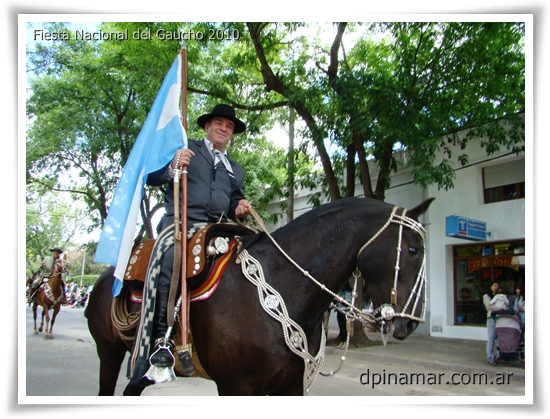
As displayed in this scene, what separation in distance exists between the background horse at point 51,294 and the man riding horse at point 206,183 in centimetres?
1049

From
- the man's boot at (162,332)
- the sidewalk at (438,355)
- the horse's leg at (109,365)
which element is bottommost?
the sidewalk at (438,355)

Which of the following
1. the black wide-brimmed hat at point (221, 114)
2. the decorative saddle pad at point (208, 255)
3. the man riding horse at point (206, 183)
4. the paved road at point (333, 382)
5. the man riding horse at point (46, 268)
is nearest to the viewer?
the decorative saddle pad at point (208, 255)

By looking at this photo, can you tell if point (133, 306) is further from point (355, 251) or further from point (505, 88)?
point (505, 88)

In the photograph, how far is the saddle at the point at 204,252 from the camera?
313 cm

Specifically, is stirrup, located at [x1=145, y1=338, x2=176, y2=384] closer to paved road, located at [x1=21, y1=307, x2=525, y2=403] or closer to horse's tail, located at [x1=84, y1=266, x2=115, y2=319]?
horse's tail, located at [x1=84, y1=266, x2=115, y2=319]

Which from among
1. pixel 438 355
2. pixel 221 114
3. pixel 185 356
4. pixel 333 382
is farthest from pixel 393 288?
pixel 438 355

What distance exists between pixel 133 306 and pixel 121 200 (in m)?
0.89

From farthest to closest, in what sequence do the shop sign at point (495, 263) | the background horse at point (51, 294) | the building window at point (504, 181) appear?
the background horse at point (51, 294), the shop sign at point (495, 263), the building window at point (504, 181)

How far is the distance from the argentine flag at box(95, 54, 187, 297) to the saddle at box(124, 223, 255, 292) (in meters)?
0.14

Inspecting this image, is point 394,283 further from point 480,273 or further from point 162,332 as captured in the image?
point 480,273

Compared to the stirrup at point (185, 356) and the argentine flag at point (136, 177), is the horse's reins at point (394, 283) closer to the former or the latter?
the stirrup at point (185, 356)

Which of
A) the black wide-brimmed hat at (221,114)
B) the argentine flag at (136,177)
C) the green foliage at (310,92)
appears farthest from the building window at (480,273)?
the argentine flag at (136,177)

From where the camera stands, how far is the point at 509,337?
29.2 ft
